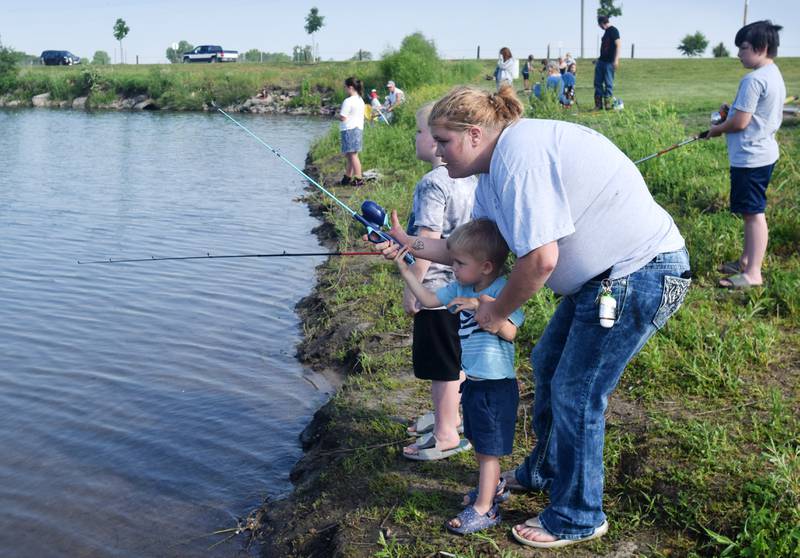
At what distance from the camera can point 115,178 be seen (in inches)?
667

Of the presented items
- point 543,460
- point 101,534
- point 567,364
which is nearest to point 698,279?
point 543,460

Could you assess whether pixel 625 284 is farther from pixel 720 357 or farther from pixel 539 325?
pixel 539 325

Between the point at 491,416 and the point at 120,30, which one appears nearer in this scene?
the point at 491,416

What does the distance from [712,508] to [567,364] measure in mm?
888

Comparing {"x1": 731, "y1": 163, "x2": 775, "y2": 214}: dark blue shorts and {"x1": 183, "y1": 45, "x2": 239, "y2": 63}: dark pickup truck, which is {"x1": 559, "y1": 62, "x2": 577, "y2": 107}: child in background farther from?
{"x1": 183, "y1": 45, "x2": 239, "y2": 63}: dark pickup truck

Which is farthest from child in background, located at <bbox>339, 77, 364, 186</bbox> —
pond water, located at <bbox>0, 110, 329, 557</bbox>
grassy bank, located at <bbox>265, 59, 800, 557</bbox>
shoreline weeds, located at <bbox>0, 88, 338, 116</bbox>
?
shoreline weeds, located at <bbox>0, 88, 338, 116</bbox>

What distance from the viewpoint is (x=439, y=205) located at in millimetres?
3928

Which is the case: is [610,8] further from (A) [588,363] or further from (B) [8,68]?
(A) [588,363]

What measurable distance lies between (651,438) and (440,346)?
1038mm

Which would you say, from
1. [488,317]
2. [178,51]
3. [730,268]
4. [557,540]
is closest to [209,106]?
[730,268]

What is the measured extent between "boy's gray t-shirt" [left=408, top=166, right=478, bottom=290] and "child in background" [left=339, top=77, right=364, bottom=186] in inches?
362

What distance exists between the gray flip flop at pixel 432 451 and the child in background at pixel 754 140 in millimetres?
2633

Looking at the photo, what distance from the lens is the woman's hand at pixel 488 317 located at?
117 inches

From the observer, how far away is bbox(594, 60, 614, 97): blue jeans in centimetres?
1441
